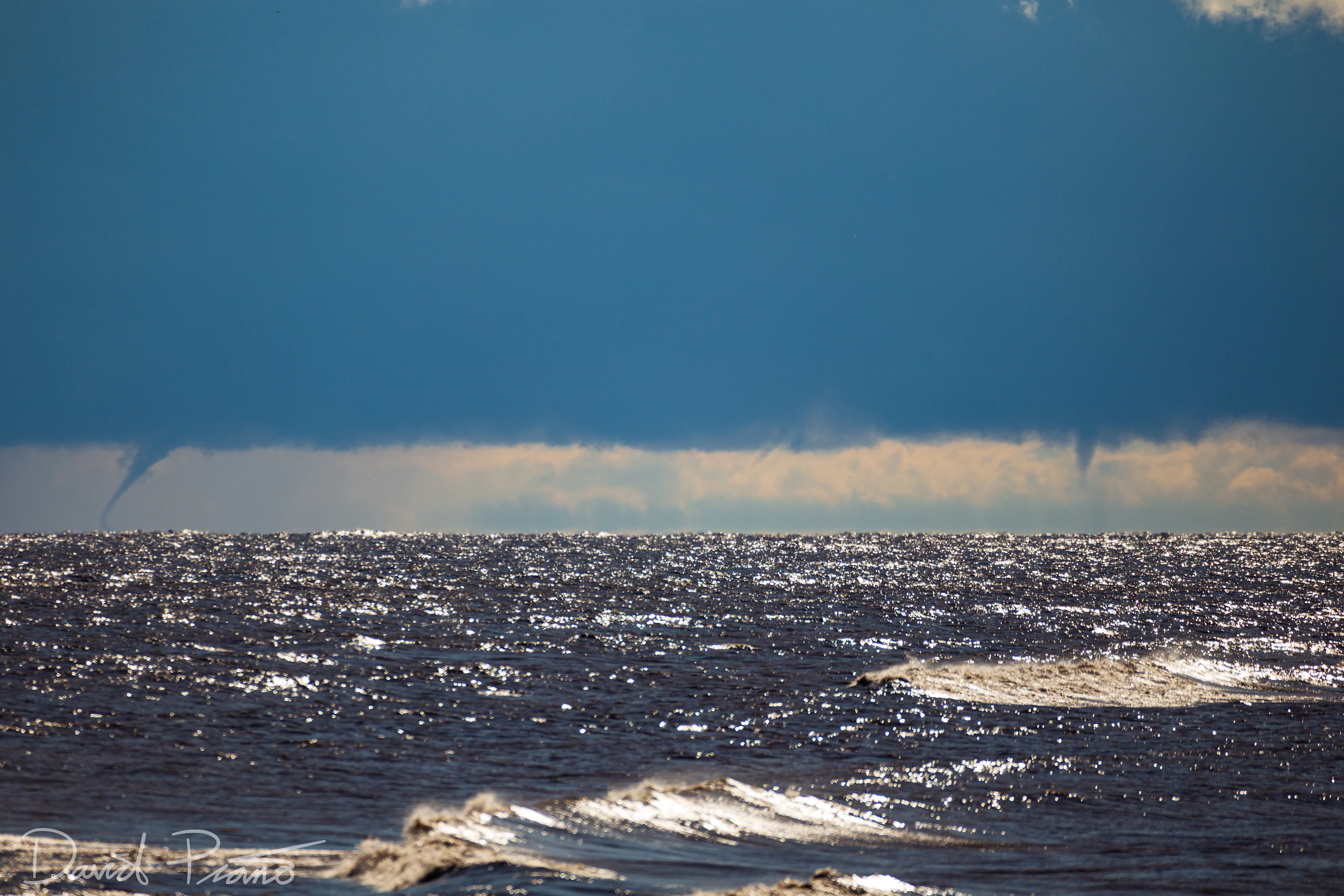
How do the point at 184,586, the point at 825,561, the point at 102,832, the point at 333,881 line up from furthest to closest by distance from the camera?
the point at 825,561 < the point at 184,586 < the point at 102,832 < the point at 333,881

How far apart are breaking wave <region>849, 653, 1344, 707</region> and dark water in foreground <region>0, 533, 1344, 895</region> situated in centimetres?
25

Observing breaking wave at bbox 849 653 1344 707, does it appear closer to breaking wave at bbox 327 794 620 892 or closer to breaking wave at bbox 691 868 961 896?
breaking wave at bbox 691 868 961 896

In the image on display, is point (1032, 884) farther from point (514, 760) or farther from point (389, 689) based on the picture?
point (389, 689)

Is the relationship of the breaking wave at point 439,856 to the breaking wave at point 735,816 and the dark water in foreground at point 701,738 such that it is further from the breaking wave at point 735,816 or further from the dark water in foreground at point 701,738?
the breaking wave at point 735,816

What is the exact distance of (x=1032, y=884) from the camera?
641 inches

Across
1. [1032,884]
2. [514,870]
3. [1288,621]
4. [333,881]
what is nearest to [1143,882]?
[1032,884]

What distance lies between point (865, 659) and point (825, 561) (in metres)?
107

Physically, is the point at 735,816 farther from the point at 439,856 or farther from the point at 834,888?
the point at 439,856

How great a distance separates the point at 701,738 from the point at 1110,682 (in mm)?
19892

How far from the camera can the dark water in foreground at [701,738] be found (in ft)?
59.0

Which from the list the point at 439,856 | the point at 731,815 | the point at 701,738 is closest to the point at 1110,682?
the point at 701,738

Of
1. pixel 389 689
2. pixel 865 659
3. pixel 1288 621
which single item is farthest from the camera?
pixel 1288 621

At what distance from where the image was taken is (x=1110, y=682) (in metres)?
40.2

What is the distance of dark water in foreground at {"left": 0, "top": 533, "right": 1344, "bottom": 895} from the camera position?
1798 cm
